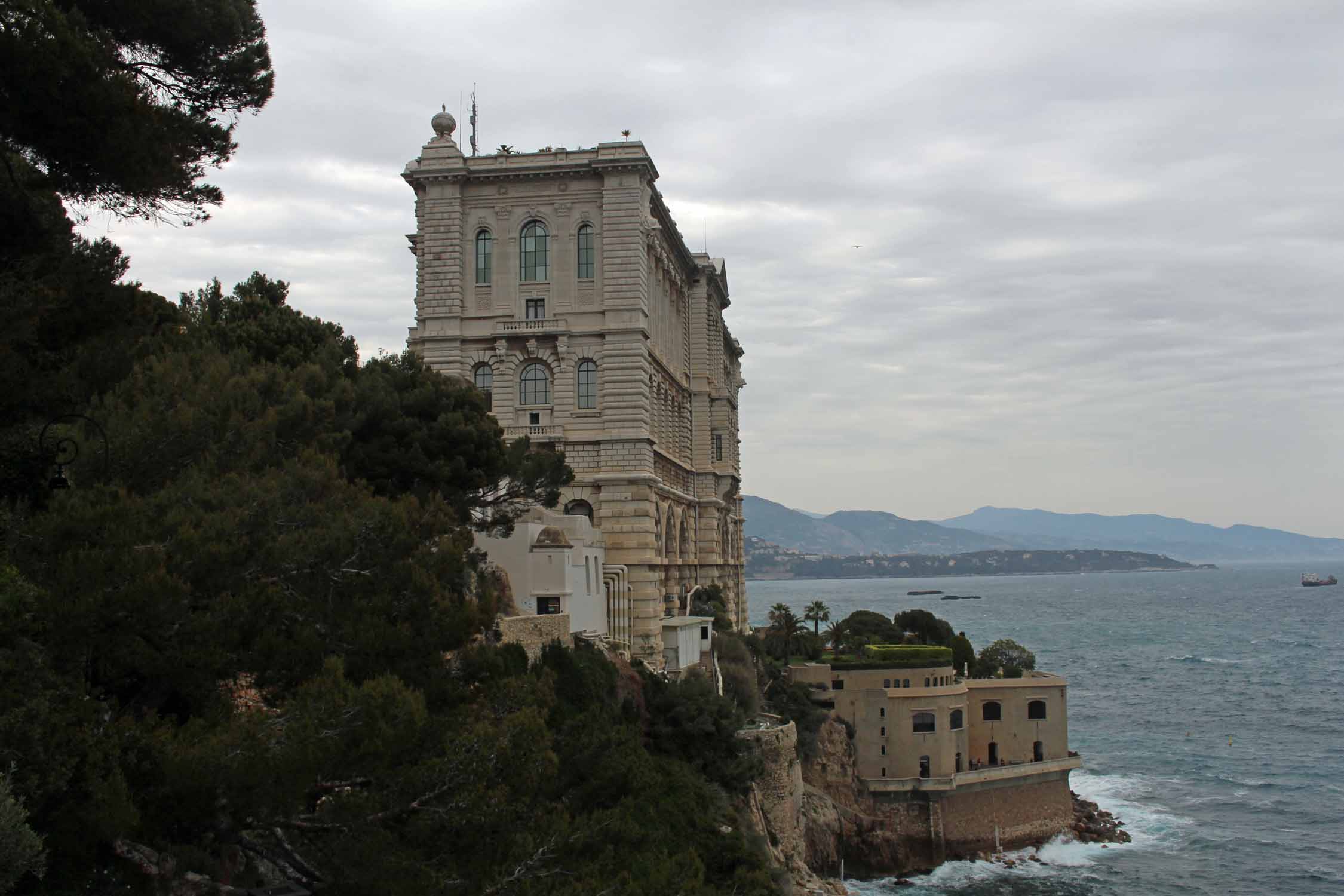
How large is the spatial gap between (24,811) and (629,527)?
33.8 meters

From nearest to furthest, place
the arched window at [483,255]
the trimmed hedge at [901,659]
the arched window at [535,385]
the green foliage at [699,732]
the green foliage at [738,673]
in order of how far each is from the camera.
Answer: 1. the green foliage at [699,732]
2. the arched window at [535,385]
3. the arched window at [483,255]
4. the green foliage at [738,673]
5. the trimmed hedge at [901,659]

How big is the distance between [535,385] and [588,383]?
2.01 m

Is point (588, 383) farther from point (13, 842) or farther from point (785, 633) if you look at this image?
point (13, 842)

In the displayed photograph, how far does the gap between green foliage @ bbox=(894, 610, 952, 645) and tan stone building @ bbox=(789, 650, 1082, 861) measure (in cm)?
1674

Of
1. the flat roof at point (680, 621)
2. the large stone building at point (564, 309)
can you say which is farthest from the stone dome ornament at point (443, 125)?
the flat roof at point (680, 621)

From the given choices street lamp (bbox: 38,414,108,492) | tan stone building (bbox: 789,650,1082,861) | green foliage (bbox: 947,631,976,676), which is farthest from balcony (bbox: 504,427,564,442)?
green foliage (bbox: 947,631,976,676)

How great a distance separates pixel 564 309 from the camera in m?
45.7

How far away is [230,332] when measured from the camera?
30.3 metres

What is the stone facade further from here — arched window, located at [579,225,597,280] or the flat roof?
arched window, located at [579,225,597,280]

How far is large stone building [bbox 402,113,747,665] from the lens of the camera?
1762 inches

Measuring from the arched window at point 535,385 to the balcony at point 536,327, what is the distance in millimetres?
1194

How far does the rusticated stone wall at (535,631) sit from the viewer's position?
98.5 ft

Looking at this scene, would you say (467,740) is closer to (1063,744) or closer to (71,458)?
(71,458)

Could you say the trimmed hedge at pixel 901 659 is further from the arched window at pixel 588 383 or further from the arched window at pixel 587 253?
the arched window at pixel 587 253
